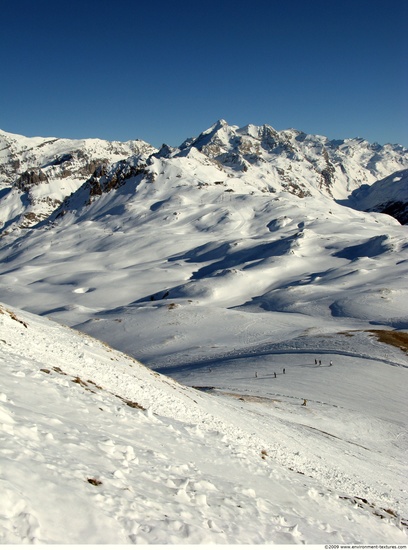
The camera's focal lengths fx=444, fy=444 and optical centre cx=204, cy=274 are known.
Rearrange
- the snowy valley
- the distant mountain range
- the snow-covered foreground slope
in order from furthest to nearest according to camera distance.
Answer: the distant mountain range
the snowy valley
the snow-covered foreground slope

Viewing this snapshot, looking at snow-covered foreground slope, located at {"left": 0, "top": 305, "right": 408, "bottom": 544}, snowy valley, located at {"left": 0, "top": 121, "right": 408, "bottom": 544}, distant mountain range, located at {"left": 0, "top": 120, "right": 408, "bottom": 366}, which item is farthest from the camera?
distant mountain range, located at {"left": 0, "top": 120, "right": 408, "bottom": 366}

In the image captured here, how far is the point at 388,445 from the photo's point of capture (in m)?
24.1

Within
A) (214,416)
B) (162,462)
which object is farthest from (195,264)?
(162,462)

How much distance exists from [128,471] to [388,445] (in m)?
19.3

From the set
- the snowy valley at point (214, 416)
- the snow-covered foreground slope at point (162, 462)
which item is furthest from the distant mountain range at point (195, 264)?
the snow-covered foreground slope at point (162, 462)

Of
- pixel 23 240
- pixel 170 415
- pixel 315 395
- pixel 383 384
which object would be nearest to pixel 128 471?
pixel 170 415

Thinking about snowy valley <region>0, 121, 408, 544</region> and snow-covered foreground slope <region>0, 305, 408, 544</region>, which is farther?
snowy valley <region>0, 121, 408, 544</region>

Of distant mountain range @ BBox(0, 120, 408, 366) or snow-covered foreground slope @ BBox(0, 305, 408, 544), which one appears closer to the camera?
snow-covered foreground slope @ BBox(0, 305, 408, 544)

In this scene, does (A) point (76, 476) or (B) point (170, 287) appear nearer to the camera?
(A) point (76, 476)

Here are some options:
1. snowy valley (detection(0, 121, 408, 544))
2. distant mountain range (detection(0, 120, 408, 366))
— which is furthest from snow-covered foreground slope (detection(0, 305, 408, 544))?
distant mountain range (detection(0, 120, 408, 366))

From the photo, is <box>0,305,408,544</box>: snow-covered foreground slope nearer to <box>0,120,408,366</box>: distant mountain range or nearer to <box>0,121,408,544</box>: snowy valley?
<box>0,121,408,544</box>: snowy valley

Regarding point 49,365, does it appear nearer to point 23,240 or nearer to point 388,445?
point 388,445

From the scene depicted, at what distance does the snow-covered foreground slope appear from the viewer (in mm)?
7512

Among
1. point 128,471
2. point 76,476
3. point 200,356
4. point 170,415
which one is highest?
point 76,476
